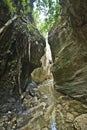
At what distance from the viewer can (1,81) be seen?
634cm

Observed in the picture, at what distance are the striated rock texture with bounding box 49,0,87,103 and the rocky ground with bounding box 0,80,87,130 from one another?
0.45 meters

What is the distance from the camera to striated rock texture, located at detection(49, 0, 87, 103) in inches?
193

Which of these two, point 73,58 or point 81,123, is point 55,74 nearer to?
point 73,58

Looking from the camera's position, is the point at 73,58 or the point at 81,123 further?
the point at 73,58

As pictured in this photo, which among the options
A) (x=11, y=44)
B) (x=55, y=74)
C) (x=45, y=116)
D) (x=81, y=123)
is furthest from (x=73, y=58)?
(x=81, y=123)

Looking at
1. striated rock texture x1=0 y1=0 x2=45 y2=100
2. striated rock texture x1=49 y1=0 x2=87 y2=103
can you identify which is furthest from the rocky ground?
striated rock texture x1=0 y1=0 x2=45 y2=100

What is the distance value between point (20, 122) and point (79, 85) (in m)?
2.31

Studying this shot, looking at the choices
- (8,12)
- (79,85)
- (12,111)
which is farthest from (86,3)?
(12,111)

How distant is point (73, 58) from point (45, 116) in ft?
7.49

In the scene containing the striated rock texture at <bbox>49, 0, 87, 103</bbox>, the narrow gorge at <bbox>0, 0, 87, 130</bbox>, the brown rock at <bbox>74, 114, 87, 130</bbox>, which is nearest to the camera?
the brown rock at <bbox>74, 114, 87, 130</bbox>

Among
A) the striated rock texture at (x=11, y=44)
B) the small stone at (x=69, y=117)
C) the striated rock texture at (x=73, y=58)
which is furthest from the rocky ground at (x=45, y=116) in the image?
the striated rock texture at (x=11, y=44)

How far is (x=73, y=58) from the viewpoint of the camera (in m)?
7.04

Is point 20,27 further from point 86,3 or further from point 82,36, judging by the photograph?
point 86,3

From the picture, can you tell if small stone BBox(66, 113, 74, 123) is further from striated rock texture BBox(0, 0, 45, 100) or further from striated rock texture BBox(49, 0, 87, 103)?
striated rock texture BBox(0, 0, 45, 100)
